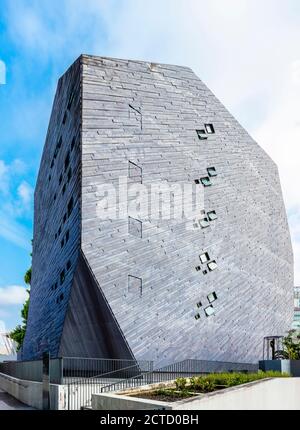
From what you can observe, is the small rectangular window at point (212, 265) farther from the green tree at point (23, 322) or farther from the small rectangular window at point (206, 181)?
the green tree at point (23, 322)

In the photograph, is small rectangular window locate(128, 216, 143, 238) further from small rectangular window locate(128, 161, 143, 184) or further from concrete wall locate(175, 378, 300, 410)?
concrete wall locate(175, 378, 300, 410)

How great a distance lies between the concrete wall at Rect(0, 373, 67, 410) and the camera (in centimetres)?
1479

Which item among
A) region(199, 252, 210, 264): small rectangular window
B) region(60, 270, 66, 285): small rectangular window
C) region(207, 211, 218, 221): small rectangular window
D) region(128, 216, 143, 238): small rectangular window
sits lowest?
region(60, 270, 66, 285): small rectangular window

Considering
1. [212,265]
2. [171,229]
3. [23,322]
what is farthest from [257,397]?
[23,322]

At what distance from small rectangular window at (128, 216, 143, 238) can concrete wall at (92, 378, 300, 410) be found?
7566mm

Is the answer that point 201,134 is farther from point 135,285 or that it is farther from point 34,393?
point 34,393

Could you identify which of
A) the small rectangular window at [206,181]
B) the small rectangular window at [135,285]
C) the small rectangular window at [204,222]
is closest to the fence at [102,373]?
the small rectangular window at [135,285]

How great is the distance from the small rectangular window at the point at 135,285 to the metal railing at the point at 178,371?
3.00 metres

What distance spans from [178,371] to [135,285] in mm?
3703

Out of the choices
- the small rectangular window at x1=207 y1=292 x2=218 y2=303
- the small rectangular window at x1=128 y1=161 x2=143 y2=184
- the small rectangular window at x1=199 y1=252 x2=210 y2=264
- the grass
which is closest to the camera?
the grass

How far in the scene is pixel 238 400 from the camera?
12.7m

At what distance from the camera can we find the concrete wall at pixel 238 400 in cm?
1078

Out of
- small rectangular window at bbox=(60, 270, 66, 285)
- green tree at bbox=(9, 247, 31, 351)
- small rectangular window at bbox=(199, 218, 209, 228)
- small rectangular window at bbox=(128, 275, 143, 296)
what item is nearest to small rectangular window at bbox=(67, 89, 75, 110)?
small rectangular window at bbox=(60, 270, 66, 285)

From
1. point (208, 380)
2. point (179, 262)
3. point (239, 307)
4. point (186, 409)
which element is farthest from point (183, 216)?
point (186, 409)
